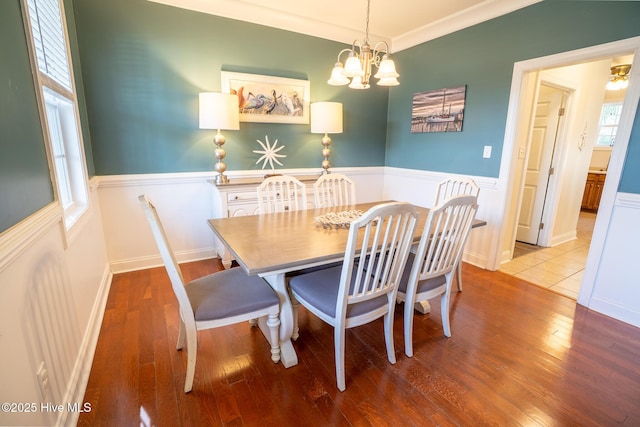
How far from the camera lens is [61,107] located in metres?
2.04

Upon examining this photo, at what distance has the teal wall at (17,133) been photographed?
981 millimetres

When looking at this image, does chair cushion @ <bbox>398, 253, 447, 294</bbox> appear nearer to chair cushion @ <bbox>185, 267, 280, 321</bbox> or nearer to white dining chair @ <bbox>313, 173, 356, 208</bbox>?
chair cushion @ <bbox>185, 267, 280, 321</bbox>

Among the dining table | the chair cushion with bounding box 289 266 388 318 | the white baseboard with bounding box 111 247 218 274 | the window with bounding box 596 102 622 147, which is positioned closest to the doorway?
the dining table

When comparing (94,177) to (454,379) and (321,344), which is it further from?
(454,379)

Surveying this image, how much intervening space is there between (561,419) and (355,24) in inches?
147

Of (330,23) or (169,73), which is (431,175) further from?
(169,73)

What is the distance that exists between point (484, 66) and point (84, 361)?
388 cm

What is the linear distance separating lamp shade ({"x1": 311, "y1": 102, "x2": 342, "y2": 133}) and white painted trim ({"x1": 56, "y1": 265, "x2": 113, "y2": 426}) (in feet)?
7.95

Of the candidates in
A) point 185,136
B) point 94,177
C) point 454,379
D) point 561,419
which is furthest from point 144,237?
point 561,419

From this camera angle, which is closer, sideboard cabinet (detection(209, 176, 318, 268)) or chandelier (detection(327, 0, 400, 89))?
chandelier (detection(327, 0, 400, 89))

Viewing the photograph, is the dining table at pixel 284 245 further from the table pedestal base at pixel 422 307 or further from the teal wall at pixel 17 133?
the teal wall at pixel 17 133

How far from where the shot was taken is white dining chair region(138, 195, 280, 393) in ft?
4.48

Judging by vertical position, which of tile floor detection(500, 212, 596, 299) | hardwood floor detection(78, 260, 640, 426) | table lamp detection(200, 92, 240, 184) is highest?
table lamp detection(200, 92, 240, 184)

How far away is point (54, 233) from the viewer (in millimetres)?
1388
